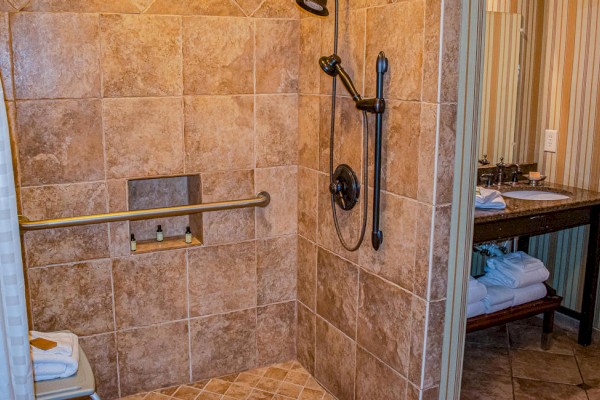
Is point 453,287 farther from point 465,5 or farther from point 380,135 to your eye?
Answer: point 465,5

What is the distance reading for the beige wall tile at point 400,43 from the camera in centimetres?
199

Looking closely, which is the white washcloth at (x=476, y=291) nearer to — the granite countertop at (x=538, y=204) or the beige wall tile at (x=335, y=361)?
the granite countertop at (x=538, y=204)

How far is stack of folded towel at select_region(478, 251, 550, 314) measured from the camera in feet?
9.98

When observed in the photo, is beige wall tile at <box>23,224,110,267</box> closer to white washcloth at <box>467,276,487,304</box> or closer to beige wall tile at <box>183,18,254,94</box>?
beige wall tile at <box>183,18,254,94</box>

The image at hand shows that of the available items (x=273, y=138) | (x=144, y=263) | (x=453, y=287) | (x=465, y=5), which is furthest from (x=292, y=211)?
(x=465, y=5)

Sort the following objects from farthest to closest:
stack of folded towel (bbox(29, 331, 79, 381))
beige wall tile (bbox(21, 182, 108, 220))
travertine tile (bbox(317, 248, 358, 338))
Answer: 1. travertine tile (bbox(317, 248, 358, 338))
2. beige wall tile (bbox(21, 182, 108, 220))
3. stack of folded towel (bbox(29, 331, 79, 381))

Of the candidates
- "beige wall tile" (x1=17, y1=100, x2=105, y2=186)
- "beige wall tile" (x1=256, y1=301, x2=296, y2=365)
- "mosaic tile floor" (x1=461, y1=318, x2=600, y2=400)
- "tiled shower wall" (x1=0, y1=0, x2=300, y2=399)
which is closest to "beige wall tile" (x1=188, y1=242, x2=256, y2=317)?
"tiled shower wall" (x1=0, y1=0, x2=300, y2=399)

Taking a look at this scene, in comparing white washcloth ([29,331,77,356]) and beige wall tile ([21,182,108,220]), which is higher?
beige wall tile ([21,182,108,220])

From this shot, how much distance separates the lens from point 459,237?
2055mm

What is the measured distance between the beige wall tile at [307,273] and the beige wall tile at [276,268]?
36mm

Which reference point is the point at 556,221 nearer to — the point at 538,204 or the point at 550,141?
the point at 538,204

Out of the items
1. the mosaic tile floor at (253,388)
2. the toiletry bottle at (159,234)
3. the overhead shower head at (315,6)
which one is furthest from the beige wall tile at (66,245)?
the overhead shower head at (315,6)

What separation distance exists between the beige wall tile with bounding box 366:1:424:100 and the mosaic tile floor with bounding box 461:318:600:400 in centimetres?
152

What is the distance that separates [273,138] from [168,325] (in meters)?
0.93
